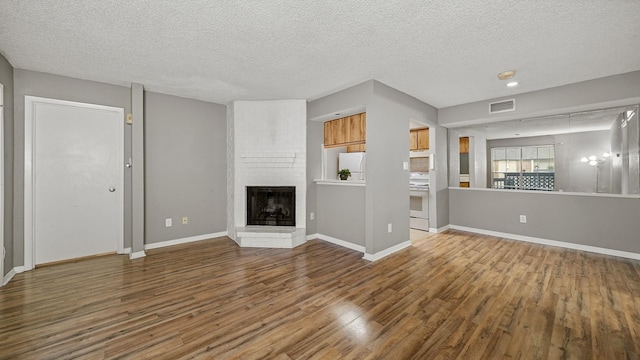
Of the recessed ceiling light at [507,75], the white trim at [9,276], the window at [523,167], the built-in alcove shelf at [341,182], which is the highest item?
the recessed ceiling light at [507,75]

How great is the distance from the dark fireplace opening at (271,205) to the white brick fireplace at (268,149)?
0.08 m

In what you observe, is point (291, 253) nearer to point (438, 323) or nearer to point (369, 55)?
point (438, 323)

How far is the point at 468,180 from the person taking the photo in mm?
5203

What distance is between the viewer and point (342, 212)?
4.16m

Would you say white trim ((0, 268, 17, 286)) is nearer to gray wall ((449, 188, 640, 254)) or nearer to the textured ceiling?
the textured ceiling

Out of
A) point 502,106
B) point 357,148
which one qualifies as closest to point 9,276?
point 357,148

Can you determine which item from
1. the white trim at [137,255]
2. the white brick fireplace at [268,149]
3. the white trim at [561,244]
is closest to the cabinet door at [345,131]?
the white brick fireplace at [268,149]

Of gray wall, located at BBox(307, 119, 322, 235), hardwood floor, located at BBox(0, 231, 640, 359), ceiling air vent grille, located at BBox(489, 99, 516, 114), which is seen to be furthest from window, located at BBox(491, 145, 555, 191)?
gray wall, located at BBox(307, 119, 322, 235)

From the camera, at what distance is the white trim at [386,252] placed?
11.3 ft

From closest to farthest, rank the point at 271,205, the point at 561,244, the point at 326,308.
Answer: the point at 326,308
the point at 561,244
the point at 271,205

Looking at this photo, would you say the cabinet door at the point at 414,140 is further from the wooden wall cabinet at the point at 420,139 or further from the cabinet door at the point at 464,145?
the cabinet door at the point at 464,145

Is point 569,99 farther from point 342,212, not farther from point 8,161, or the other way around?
point 8,161

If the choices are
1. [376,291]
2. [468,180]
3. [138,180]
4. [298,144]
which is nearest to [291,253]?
[376,291]

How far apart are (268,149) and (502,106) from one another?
4.01m
